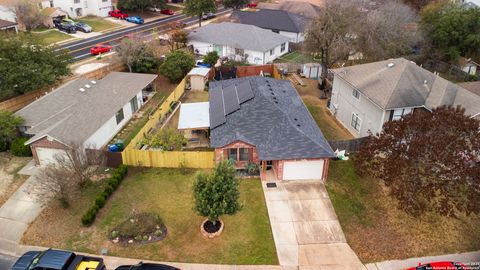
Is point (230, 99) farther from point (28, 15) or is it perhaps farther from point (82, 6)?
point (82, 6)

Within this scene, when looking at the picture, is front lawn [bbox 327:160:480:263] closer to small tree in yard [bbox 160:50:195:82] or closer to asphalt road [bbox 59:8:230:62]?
small tree in yard [bbox 160:50:195:82]

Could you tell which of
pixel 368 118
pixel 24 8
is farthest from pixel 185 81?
pixel 24 8

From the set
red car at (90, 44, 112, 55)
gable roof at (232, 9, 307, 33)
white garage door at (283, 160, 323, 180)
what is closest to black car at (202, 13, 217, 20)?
gable roof at (232, 9, 307, 33)

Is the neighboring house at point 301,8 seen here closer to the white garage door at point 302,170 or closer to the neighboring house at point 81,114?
the neighboring house at point 81,114

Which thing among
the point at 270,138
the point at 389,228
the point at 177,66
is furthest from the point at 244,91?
the point at 389,228

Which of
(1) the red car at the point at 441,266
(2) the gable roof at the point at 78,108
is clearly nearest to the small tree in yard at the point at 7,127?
(2) the gable roof at the point at 78,108
